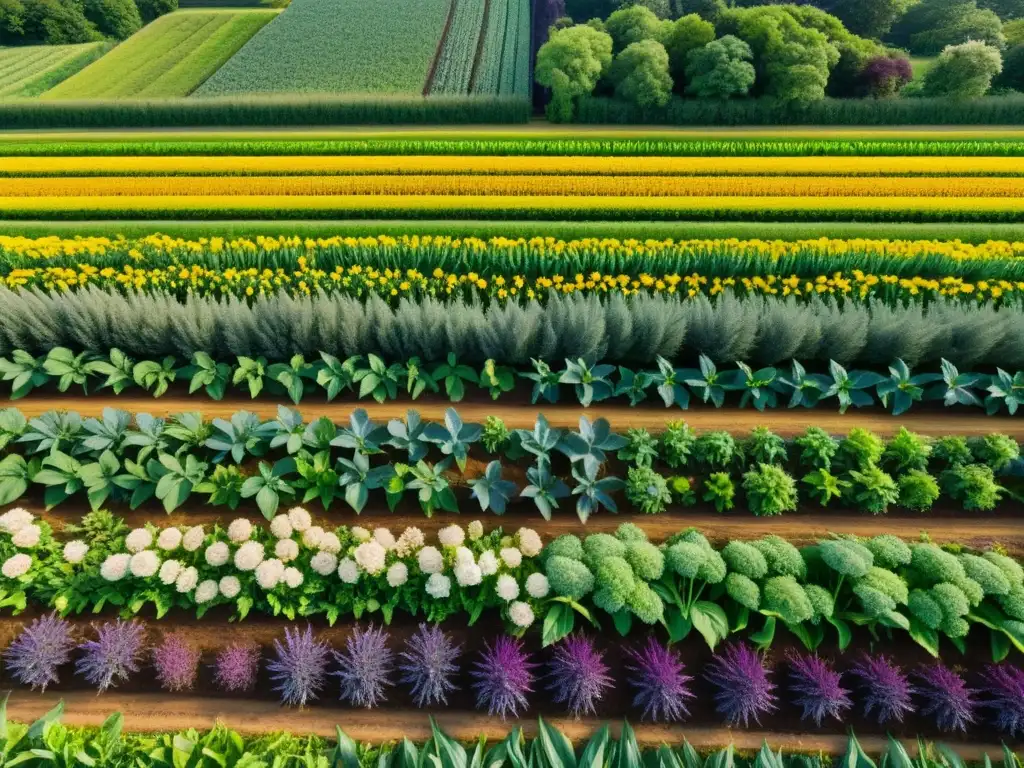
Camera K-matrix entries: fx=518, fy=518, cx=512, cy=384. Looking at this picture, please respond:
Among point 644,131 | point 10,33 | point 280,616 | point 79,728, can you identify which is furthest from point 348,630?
point 10,33

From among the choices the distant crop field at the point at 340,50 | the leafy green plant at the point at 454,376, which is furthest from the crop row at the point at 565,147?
the leafy green plant at the point at 454,376

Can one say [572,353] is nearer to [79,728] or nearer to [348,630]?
[348,630]

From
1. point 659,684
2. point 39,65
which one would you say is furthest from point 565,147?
point 39,65

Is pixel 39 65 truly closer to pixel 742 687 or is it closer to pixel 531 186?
pixel 531 186

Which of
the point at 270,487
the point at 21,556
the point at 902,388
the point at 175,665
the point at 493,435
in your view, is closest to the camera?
the point at 175,665

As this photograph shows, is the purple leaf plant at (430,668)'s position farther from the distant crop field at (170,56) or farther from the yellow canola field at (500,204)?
the distant crop field at (170,56)

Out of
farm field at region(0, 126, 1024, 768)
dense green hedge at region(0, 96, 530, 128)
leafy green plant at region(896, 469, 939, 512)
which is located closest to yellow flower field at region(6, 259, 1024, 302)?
farm field at region(0, 126, 1024, 768)
